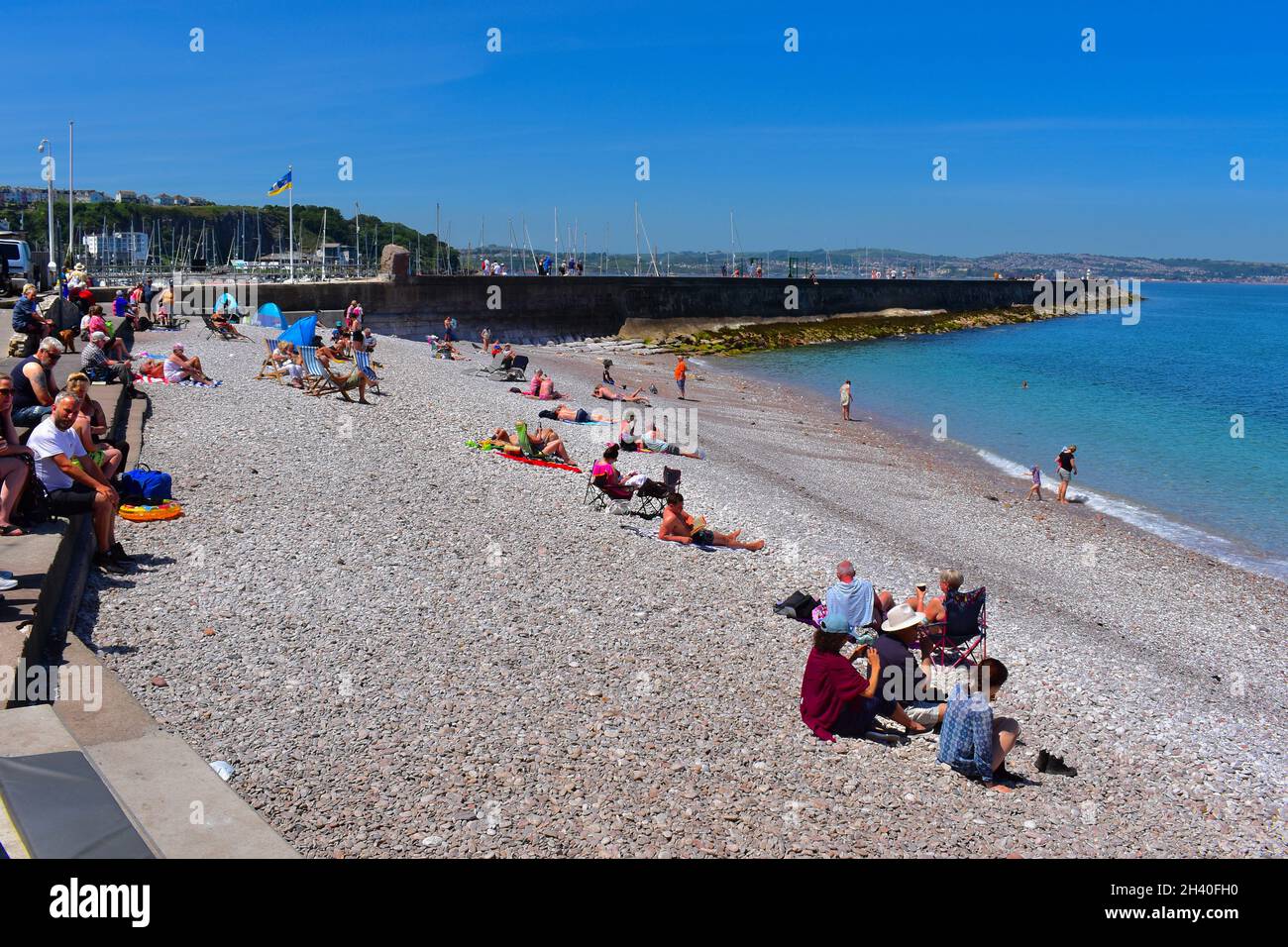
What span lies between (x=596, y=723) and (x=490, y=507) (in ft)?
16.4

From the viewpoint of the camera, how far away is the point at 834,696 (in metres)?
6.69

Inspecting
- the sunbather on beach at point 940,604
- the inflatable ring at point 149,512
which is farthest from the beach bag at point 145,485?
the sunbather on beach at point 940,604

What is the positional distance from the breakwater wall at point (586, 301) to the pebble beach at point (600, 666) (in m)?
21.1

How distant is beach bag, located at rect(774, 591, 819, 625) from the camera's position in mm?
8805

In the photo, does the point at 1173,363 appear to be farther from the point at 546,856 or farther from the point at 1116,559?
the point at 546,856

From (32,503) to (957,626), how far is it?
711cm

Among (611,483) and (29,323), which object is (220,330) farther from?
(611,483)

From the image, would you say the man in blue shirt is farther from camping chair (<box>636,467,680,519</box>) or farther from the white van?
the white van

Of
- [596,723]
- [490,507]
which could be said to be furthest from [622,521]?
[596,723]

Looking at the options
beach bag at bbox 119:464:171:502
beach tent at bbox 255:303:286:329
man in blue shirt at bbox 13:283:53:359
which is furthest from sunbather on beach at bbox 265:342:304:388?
beach bag at bbox 119:464:171:502

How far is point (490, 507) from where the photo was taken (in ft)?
36.4

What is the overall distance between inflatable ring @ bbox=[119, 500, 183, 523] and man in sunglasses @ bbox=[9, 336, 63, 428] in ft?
3.59
